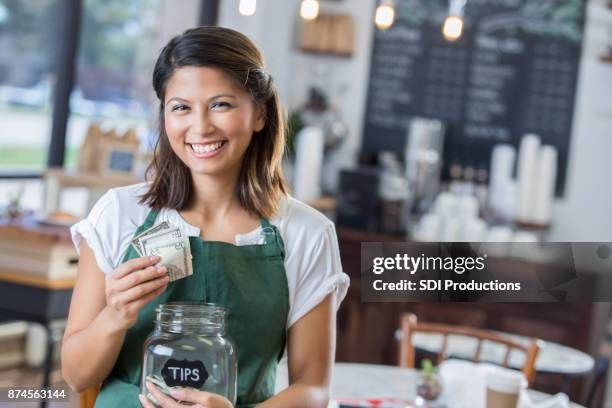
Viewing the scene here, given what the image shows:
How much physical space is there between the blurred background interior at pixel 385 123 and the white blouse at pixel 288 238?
9.26 ft

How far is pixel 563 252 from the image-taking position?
1.62m

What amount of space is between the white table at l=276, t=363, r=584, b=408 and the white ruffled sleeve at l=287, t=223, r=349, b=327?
80 cm

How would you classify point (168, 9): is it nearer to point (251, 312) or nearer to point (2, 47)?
point (2, 47)

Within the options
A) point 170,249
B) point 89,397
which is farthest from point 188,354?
point 89,397

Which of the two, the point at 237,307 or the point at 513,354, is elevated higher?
the point at 237,307

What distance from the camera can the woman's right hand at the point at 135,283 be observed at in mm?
1324

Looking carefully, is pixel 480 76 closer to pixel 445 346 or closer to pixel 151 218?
pixel 445 346

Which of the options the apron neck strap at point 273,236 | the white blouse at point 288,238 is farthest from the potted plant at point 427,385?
the apron neck strap at point 273,236

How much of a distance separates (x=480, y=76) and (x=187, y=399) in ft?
13.7

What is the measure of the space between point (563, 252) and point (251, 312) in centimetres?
51

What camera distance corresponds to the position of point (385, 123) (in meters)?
5.45

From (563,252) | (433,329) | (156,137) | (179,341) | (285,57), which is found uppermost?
(285,57)

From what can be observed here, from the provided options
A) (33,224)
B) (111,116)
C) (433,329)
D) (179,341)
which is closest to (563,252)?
(179,341)

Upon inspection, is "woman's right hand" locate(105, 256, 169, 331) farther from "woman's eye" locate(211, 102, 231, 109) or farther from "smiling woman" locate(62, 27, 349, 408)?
"woman's eye" locate(211, 102, 231, 109)
